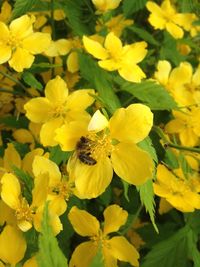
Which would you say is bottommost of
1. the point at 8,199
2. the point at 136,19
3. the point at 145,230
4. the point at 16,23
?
the point at 145,230

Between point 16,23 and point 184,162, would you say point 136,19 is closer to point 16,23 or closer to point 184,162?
point 16,23

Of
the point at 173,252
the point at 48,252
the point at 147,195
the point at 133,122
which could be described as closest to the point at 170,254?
the point at 173,252

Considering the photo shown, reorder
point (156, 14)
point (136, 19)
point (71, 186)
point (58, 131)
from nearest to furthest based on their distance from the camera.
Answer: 1. point (58, 131)
2. point (71, 186)
3. point (156, 14)
4. point (136, 19)

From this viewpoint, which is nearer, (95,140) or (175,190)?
(95,140)

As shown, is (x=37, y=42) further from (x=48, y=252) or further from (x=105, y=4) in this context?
(x=48, y=252)

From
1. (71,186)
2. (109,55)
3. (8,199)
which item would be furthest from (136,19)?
(8,199)

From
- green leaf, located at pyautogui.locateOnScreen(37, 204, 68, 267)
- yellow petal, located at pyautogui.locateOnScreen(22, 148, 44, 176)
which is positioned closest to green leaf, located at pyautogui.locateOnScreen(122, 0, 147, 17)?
yellow petal, located at pyautogui.locateOnScreen(22, 148, 44, 176)

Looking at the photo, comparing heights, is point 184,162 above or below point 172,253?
above

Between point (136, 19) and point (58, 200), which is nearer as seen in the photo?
point (58, 200)
